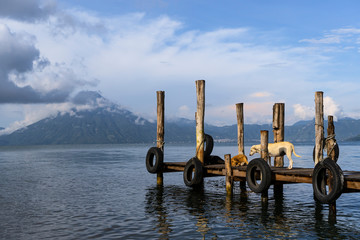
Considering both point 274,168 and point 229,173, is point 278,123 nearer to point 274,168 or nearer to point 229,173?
point 274,168

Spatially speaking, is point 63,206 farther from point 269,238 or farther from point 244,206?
point 269,238

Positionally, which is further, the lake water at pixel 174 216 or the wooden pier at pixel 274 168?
the wooden pier at pixel 274 168

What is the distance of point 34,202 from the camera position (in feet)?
64.5

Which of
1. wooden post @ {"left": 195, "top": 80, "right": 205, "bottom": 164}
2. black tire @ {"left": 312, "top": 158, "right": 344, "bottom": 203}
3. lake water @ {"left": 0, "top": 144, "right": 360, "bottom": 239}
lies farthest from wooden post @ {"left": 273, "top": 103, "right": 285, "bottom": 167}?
black tire @ {"left": 312, "top": 158, "right": 344, "bottom": 203}

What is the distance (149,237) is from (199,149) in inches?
360

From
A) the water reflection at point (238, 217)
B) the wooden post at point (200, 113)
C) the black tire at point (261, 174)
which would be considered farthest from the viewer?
the wooden post at point (200, 113)

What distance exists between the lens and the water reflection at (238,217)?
1225cm

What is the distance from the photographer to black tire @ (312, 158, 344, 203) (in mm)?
12336

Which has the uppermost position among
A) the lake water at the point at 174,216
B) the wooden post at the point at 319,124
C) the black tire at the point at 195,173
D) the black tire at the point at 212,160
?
the wooden post at the point at 319,124

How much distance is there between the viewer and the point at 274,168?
58.9ft

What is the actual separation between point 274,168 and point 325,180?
4.58 m

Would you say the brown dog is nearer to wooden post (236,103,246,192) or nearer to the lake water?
the lake water

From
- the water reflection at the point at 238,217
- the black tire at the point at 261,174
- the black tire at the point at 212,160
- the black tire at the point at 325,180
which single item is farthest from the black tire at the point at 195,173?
the black tire at the point at 325,180

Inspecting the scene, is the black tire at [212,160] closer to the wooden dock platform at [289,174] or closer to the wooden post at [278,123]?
the wooden dock platform at [289,174]
